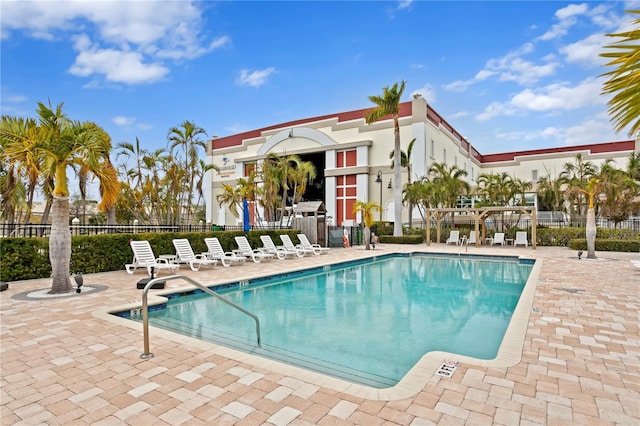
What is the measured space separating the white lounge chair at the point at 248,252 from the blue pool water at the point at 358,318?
7.90ft

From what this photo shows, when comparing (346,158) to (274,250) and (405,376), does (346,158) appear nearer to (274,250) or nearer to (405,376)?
(274,250)

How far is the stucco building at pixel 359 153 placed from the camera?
28.0 meters

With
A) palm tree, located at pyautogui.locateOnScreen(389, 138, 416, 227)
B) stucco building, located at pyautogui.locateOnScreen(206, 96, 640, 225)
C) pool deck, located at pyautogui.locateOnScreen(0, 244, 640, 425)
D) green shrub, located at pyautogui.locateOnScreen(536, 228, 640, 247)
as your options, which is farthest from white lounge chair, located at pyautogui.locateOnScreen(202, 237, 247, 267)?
green shrub, located at pyautogui.locateOnScreen(536, 228, 640, 247)

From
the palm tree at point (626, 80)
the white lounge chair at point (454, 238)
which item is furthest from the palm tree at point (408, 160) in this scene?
the palm tree at point (626, 80)

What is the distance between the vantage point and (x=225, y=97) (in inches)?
854

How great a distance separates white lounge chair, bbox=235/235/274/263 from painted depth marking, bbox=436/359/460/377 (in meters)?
9.47

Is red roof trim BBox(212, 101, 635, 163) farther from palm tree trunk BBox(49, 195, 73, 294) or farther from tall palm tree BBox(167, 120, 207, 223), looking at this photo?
palm tree trunk BBox(49, 195, 73, 294)

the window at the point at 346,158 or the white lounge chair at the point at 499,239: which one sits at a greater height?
the window at the point at 346,158

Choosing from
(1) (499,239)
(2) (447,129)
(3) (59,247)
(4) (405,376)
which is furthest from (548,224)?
(3) (59,247)

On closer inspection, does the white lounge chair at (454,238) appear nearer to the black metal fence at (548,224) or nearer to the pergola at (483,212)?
the pergola at (483,212)

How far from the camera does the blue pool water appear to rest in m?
4.68

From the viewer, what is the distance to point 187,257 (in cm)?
1073

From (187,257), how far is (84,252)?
Result: 2.53 metres

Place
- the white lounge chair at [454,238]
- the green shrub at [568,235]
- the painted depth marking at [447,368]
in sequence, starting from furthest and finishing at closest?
the white lounge chair at [454,238] → the green shrub at [568,235] → the painted depth marking at [447,368]
